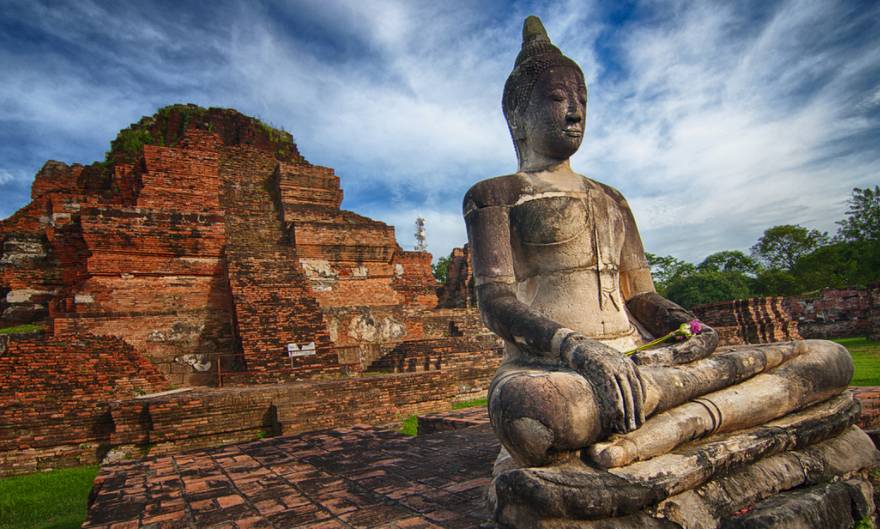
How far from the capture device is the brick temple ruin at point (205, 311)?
6355mm

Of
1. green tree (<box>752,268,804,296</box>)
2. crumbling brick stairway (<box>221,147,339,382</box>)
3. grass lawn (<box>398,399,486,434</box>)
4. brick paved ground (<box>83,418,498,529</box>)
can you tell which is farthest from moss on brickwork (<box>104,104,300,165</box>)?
green tree (<box>752,268,804,296</box>)

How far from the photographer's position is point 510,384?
2254mm

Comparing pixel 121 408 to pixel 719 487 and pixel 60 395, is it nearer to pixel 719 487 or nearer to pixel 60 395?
pixel 60 395

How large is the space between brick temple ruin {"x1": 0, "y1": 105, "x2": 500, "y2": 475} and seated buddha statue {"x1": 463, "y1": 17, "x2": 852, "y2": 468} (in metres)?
4.46

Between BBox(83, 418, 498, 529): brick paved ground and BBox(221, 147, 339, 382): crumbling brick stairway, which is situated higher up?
BBox(221, 147, 339, 382): crumbling brick stairway

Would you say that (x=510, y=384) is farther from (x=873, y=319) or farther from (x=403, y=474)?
(x=873, y=319)

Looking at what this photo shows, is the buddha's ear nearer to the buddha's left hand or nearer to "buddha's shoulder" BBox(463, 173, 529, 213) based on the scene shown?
"buddha's shoulder" BBox(463, 173, 529, 213)

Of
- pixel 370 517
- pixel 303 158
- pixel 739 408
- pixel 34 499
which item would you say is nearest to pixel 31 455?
pixel 34 499

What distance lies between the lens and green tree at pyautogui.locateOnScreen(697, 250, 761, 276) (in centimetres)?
4869

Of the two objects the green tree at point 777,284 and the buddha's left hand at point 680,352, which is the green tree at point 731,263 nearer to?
the green tree at point 777,284

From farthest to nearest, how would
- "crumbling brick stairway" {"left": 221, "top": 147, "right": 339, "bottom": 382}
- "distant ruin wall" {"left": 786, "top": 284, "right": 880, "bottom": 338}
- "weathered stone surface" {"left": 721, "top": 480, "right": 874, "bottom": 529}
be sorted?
"distant ruin wall" {"left": 786, "top": 284, "right": 880, "bottom": 338}
"crumbling brick stairway" {"left": 221, "top": 147, "right": 339, "bottom": 382}
"weathered stone surface" {"left": 721, "top": 480, "right": 874, "bottom": 529}

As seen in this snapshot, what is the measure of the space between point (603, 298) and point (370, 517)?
1.76 metres

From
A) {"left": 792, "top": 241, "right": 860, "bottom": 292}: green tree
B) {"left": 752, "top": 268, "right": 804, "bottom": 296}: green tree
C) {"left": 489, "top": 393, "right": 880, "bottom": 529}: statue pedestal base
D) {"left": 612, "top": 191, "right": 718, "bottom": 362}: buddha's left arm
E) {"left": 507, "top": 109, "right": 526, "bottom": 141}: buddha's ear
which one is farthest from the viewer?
{"left": 752, "top": 268, "right": 804, "bottom": 296}: green tree

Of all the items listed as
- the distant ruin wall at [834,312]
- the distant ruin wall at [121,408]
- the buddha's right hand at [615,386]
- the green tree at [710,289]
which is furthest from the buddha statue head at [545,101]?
the green tree at [710,289]
